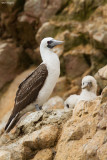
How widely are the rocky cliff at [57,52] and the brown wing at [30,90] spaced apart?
593 millimetres

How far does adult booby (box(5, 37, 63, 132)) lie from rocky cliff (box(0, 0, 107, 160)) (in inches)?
21.2

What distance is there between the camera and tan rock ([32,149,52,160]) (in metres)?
6.76

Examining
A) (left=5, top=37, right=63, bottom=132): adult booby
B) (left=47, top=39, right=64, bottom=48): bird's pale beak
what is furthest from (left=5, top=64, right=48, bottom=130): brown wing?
(left=47, top=39, right=64, bottom=48): bird's pale beak

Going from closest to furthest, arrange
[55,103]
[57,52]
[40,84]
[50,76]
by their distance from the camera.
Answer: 1. [50,76]
2. [40,84]
3. [55,103]
4. [57,52]

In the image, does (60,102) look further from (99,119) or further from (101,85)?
(99,119)

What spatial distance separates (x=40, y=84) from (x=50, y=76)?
1.01 ft

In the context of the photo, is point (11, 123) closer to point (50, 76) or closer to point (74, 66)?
point (50, 76)

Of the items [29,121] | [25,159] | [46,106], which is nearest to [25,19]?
[46,106]

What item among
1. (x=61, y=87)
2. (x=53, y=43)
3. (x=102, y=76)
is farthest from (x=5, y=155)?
(x=61, y=87)

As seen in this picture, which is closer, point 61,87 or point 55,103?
point 55,103

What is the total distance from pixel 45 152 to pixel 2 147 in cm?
104

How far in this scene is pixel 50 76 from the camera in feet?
30.0

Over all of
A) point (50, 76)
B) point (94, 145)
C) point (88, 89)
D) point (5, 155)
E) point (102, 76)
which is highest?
point (50, 76)

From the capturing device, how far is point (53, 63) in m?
9.12
